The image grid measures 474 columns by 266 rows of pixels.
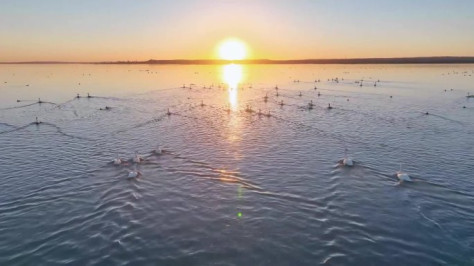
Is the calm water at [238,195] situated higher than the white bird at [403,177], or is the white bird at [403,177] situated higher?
the white bird at [403,177]

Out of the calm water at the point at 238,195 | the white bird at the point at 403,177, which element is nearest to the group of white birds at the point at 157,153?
the white bird at the point at 403,177

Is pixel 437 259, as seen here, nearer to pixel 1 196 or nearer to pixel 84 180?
pixel 84 180

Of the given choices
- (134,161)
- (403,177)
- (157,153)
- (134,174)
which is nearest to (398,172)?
(403,177)

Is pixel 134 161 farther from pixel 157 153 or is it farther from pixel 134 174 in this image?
pixel 134 174

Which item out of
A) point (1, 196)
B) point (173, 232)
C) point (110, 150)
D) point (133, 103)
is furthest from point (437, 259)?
point (133, 103)

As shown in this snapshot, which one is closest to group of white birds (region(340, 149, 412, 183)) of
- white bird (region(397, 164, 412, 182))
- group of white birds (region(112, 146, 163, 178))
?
white bird (region(397, 164, 412, 182))

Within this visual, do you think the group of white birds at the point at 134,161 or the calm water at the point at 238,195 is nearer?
the calm water at the point at 238,195

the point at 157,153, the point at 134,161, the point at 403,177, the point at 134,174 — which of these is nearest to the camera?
the point at 403,177

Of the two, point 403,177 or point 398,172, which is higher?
point 403,177

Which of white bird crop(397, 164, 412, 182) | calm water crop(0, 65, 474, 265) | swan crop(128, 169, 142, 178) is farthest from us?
swan crop(128, 169, 142, 178)

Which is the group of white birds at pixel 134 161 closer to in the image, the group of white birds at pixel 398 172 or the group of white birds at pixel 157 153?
the group of white birds at pixel 157 153

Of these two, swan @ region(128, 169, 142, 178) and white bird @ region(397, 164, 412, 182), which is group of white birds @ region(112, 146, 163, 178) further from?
white bird @ region(397, 164, 412, 182)

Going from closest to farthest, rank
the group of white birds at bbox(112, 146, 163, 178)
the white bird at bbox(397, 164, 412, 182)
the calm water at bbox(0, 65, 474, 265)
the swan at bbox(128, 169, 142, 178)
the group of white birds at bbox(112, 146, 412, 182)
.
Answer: the calm water at bbox(0, 65, 474, 265) → the white bird at bbox(397, 164, 412, 182) → the group of white birds at bbox(112, 146, 412, 182) → the swan at bbox(128, 169, 142, 178) → the group of white birds at bbox(112, 146, 163, 178)
